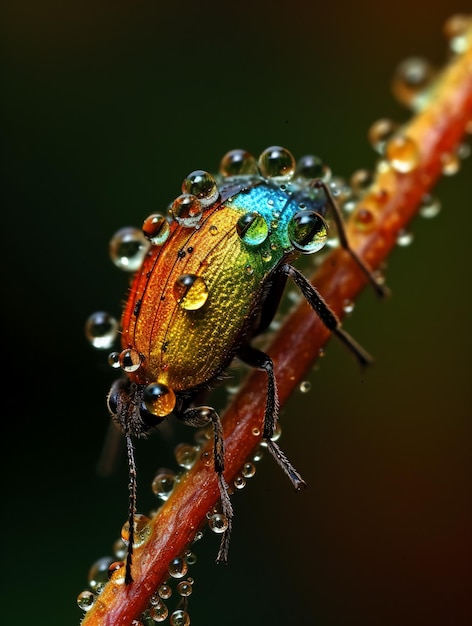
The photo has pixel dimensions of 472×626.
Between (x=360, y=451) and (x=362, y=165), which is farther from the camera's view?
(x=362, y=165)

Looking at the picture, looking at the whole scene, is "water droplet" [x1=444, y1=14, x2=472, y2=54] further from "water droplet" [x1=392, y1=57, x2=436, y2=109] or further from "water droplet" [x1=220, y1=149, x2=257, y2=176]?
"water droplet" [x1=220, y1=149, x2=257, y2=176]

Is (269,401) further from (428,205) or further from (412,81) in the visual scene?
(412,81)

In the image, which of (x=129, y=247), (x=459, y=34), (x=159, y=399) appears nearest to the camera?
(x=159, y=399)

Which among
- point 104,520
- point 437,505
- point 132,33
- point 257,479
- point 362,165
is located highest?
point 132,33

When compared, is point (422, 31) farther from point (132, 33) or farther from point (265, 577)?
point (265, 577)

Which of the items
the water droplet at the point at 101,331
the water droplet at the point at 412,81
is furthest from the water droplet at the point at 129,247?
the water droplet at the point at 412,81

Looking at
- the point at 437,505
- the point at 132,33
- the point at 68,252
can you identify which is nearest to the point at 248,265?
the point at 437,505

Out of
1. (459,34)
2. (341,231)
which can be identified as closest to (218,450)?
(341,231)
